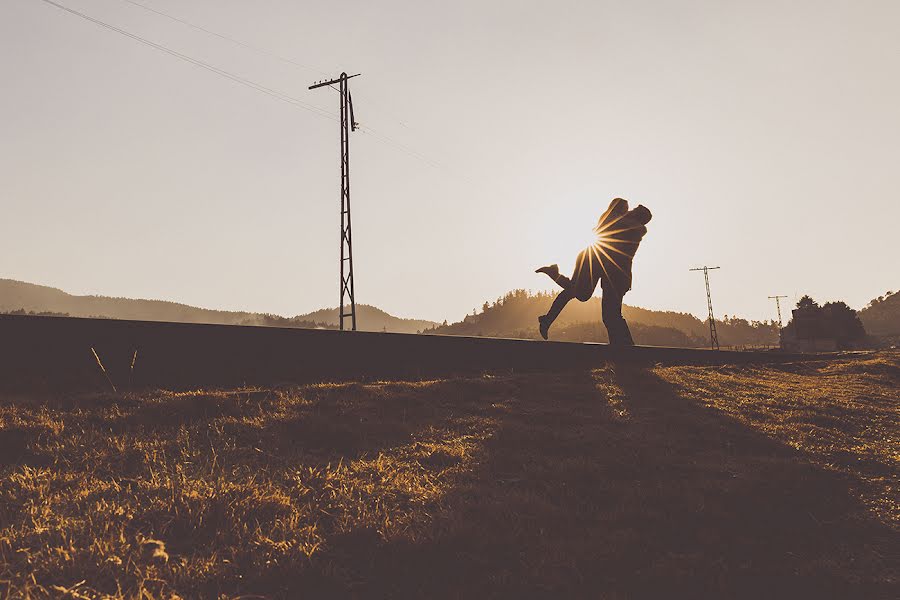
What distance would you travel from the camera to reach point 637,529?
12.7ft

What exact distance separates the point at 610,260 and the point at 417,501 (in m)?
10.5

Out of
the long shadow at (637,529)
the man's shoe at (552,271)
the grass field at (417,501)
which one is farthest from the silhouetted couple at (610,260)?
the long shadow at (637,529)

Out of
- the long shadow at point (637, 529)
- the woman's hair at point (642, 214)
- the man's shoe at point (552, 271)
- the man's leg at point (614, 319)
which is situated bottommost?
the long shadow at point (637, 529)

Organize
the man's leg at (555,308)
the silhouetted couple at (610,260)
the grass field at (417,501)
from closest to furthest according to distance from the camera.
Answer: the grass field at (417,501) → the silhouetted couple at (610,260) → the man's leg at (555,308)

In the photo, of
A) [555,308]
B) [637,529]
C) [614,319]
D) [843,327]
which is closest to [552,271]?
[555,308]

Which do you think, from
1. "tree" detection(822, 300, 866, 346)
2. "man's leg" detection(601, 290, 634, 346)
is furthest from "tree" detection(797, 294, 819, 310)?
"man's leg" detection(601, 290, 634, 346)

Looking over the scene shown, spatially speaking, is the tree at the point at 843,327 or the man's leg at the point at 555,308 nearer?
the man's leg at the point at 555,308

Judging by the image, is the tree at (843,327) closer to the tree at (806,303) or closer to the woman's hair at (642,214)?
the tree at (806,303)

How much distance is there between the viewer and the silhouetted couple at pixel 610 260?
1333 cm

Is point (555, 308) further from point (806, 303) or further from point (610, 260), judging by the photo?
point (806, 303)

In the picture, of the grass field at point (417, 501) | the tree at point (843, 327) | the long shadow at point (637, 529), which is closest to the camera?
the grass field at point (417, 501)

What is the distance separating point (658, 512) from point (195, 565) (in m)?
3.24

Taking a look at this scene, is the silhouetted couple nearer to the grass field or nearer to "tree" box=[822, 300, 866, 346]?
the grass field

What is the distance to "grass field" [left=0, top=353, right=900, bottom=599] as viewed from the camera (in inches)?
119
